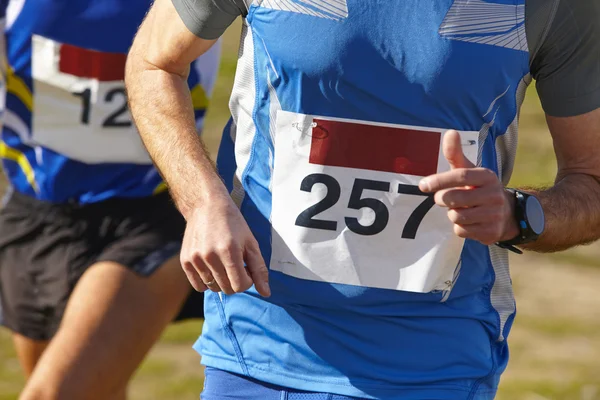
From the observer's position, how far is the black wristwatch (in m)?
2.54

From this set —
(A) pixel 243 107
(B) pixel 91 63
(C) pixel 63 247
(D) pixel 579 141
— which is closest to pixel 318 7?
(A) pixel 243 107

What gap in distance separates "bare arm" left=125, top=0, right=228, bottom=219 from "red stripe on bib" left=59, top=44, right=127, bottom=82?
3.60 feet

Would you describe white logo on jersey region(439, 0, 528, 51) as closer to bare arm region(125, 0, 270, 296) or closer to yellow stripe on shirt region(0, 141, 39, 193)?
bare arm region(125, 0, 270, 296)

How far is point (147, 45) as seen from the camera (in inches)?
116

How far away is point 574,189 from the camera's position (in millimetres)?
2730

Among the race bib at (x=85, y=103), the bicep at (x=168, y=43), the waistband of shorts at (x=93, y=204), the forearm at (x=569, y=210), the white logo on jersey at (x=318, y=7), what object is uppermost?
the white logo on jersey at (x=318, y=7)

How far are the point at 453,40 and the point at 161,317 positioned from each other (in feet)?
5.66

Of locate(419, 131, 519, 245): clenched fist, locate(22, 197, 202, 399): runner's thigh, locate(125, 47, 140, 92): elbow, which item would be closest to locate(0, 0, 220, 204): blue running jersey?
locate(22, 197, 202, 399): runner's thigh

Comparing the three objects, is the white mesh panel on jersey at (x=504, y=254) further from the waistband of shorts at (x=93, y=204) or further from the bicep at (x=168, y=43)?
the waistband of shorts at (x=93, y=204)

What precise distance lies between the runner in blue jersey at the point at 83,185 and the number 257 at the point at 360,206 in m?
1.34

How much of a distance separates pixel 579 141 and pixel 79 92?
197 centimetres

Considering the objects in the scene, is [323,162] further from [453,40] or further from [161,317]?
[161,317]

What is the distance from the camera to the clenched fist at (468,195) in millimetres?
2309

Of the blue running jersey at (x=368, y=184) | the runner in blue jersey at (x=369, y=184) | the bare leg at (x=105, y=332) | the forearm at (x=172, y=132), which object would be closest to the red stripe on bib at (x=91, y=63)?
the bare leg at (x=105, y=332)
